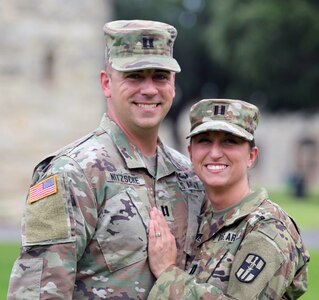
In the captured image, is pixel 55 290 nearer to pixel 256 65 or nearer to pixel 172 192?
pixel 172 192

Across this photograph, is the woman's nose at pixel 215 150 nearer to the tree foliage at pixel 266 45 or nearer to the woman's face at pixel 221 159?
the woman's face at pixel 221 159

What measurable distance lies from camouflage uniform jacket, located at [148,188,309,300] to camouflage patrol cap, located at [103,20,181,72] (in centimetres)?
67

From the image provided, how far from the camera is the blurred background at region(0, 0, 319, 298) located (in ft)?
65.2

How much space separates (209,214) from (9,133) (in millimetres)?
15898

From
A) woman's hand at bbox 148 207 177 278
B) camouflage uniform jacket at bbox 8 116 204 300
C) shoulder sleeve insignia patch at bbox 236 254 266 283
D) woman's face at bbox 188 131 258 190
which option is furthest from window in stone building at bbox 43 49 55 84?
shoulder sleeve insignia patch at bbox 236 254 266 283

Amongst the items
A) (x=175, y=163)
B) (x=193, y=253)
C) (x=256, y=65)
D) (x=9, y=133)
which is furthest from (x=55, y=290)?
(x=256, y=65)

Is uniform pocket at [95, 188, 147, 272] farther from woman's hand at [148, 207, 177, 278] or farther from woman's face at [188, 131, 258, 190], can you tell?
woman's face at [188, 131, 258, 190]

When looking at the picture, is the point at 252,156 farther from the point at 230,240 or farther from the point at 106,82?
the point at 106,82

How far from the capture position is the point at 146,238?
404 cm

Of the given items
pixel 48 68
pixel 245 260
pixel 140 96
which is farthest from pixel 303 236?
pixel 245 260

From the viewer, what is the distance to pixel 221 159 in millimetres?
4129

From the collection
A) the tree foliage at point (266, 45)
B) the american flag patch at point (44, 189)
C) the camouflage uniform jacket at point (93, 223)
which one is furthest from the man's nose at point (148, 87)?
the tree foliage at point (266, 45)

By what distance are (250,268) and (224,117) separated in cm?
66

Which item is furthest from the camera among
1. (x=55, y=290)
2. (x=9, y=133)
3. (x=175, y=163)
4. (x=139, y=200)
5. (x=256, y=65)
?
(x=256, y=65)
